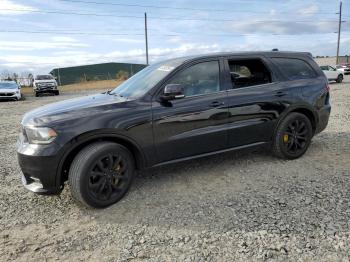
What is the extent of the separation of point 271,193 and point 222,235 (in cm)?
118

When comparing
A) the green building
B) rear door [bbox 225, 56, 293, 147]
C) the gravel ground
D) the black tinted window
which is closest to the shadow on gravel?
the gravel ground

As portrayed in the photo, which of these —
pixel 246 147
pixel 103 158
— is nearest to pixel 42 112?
pixel 103 158

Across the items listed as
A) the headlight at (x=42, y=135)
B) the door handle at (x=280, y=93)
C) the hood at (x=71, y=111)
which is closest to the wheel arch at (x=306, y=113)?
the door handle at (x=280, y=93)

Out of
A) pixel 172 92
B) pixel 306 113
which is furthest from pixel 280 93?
pixel 172 92

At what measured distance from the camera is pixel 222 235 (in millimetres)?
3293

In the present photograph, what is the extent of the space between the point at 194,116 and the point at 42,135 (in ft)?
6.08

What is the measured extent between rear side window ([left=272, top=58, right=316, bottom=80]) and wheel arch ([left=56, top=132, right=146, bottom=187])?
271 cm

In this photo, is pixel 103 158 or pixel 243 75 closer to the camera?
pixel 103 158

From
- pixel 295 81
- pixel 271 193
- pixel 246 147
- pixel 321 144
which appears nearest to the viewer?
pixel 271 193

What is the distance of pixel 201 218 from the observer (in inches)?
143

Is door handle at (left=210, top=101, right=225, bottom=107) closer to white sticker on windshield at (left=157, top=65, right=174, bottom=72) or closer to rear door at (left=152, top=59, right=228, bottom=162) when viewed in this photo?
rear door at (left=152, top=59, right=228, bottom=162)

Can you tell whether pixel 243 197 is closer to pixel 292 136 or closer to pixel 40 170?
pixel 292 136

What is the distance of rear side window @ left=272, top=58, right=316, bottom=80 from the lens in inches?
209

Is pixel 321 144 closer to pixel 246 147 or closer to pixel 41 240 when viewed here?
pixel 246 147
